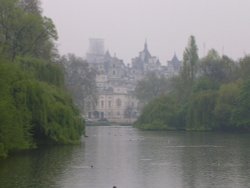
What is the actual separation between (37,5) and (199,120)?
3127cm

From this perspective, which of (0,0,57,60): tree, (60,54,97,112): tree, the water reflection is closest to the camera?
the water reflection

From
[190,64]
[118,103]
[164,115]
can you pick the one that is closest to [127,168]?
[164,115]

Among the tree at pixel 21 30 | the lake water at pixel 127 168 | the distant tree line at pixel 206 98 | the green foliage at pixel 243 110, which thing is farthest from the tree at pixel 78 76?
the lake water at pixel 127 168

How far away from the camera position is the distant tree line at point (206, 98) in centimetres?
8088

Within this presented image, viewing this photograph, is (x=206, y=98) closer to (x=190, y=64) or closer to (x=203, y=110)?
(x=203, y=110)

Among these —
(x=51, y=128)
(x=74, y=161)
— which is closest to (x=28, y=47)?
(x=51, y=128)

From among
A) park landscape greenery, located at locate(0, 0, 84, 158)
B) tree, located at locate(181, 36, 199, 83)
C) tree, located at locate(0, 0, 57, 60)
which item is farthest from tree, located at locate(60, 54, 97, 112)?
tree, located at locate(0, 0, 57, 60)

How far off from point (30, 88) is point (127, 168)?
11.5 m

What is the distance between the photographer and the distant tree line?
265 ft

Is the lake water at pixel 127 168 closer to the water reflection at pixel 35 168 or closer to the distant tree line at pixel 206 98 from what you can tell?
the water reflection at pixel 35 168

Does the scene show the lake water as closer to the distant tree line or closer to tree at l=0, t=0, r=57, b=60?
tree at l=0, t=0, r=57, b=60

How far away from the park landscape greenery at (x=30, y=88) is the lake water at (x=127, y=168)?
1.39 m

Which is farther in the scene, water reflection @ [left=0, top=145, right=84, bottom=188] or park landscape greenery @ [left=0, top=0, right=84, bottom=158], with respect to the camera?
park landscape greenery @ [left=0, top=0, right=84, bottom=158]

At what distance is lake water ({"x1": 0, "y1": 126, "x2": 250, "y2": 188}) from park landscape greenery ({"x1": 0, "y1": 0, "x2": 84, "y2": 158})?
4.55 feet
